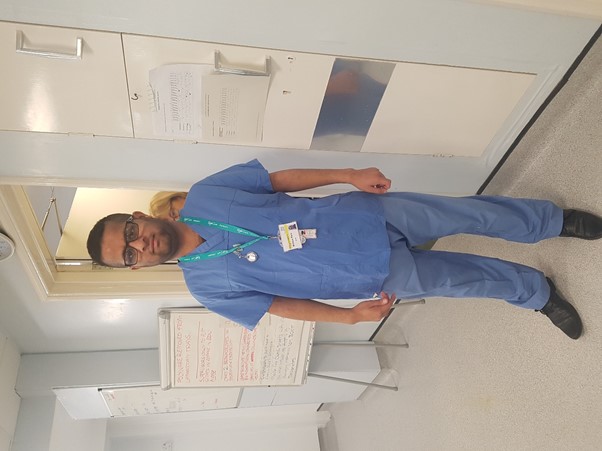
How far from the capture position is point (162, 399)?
2637mm

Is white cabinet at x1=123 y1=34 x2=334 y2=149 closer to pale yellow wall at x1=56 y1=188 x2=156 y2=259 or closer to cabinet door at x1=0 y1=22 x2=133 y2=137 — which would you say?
cabinet door at x1=0 y1=22 x2=133 y2=137

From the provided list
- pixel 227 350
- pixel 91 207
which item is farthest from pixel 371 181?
pixel 91 207

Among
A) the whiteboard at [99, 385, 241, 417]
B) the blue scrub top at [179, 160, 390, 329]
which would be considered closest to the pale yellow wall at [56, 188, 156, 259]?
the whiteboard at [99, 385, 241, 417]

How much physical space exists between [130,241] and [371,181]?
0.73 m

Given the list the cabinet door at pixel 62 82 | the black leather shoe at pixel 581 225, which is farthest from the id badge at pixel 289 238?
the black leather shoe at pixel 581 225

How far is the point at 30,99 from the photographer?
1.40 meters

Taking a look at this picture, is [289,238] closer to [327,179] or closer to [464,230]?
[327,179]

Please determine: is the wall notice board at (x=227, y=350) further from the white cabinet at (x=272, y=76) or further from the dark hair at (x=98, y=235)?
the white cabinet at (x=272, y=76)

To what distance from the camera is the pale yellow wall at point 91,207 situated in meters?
2.36

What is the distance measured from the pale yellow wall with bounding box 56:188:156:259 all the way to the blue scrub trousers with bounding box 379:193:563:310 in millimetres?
1393

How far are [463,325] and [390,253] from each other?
98 centimetres

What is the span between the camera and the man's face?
1.41 meters

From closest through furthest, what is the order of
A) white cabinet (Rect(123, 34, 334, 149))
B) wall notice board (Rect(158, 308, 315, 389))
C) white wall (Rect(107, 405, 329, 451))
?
white cabinet (Rect(123, 34, 334, 149)), wall notice board (Rect(158, 308, 315, 389)), white wall (Rect(107, 405, 329, 451))

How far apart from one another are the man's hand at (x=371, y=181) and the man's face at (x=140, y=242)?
60 centimetres
